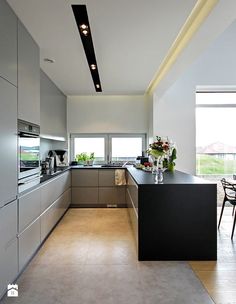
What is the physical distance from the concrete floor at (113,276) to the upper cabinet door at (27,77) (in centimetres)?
162

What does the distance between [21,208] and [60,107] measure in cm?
343

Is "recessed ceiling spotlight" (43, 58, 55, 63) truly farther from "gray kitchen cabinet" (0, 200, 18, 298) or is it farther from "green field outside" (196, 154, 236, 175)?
"green field outside" (196, 154, 236, 175)

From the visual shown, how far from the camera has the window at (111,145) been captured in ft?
20.8

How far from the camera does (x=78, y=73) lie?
4.30 m

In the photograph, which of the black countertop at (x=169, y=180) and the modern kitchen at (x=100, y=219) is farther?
the black countertop at (x=169, y=180)

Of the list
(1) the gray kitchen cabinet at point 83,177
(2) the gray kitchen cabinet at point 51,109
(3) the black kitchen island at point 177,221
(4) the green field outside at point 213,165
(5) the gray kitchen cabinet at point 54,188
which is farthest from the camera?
(4) the green field outside at point 213,165

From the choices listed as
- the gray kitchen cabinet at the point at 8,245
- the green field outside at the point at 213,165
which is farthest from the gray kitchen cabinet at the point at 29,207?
the green field outside at the point at 213,165

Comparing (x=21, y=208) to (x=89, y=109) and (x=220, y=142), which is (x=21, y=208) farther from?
(x=220, y=142)

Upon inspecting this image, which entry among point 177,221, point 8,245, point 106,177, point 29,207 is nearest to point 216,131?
point 106,177

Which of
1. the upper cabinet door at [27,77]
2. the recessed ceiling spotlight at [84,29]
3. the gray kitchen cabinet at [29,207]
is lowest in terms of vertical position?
the gray kitchen cabinet at [29,207]

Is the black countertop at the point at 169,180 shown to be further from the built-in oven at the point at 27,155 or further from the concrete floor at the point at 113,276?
the built-in oven at the point at 27,155

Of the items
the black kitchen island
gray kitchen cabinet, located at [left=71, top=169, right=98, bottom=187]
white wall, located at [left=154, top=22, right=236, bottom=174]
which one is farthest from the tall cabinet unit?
white wall, located at [left=154, top=22, right=236, bottom=174]

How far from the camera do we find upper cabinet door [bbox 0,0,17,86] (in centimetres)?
209

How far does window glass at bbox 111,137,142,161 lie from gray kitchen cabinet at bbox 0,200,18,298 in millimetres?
4157
